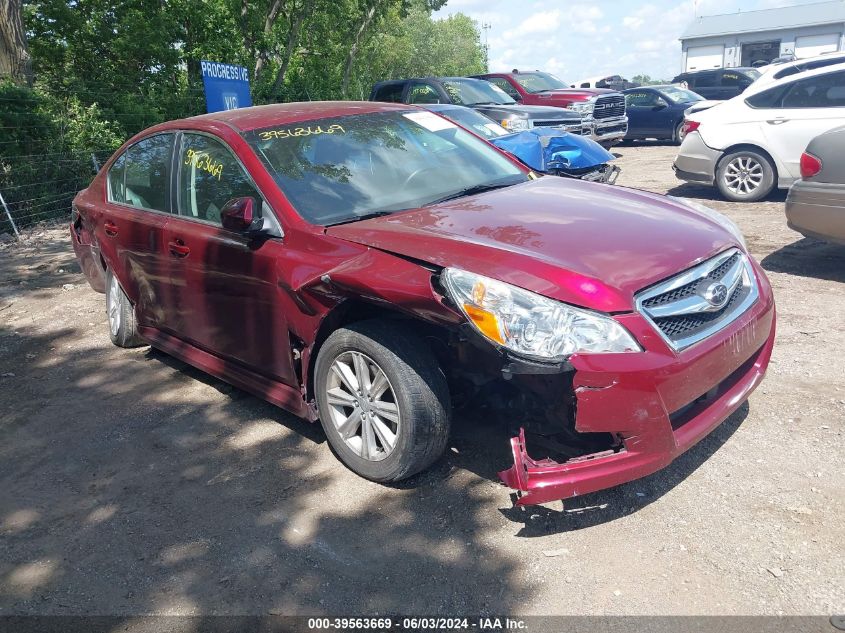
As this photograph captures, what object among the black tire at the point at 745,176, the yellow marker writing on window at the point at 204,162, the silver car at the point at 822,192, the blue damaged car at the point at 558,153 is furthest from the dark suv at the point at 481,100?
the yellow marker writing on window at the point at 204,162

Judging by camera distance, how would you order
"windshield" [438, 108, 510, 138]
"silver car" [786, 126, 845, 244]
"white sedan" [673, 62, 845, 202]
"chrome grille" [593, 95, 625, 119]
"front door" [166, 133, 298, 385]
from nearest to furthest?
"front door" [166, 133, 298, 385], "silver car" [786, 126, 845, 244], "white sedan" [673, 62, 845, 202], "windshield" [438, 108, 510, 138], "chrome grille" [593, 95, 625, 119]

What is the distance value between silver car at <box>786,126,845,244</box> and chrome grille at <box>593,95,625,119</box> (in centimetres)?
978

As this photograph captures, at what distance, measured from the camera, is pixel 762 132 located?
8930 mm

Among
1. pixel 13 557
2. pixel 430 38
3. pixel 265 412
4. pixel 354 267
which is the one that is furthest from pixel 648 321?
pixel 430 38

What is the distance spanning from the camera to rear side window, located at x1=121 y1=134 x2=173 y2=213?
4.62 meters

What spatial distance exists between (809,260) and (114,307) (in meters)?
5.92

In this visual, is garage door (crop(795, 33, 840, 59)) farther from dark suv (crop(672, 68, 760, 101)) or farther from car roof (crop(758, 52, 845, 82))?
car roof (crop(758, 52, 845, 82))

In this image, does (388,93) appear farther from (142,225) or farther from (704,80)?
(142,225)

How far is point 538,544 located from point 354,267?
1430 millimetres

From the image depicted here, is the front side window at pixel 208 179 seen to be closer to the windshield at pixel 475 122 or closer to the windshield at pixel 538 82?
the windshield at pixel 475 122

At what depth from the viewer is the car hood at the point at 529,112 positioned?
1276 cm

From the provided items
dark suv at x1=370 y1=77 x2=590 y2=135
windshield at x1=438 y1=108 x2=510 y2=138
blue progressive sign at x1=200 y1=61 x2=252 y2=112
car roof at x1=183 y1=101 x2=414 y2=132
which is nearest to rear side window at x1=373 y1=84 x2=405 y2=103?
dark suv at x1=370 y1=77 x2=590 y2=135

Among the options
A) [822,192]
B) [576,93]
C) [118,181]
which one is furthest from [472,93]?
[118,181]

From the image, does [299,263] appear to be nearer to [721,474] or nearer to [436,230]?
[436,230]
